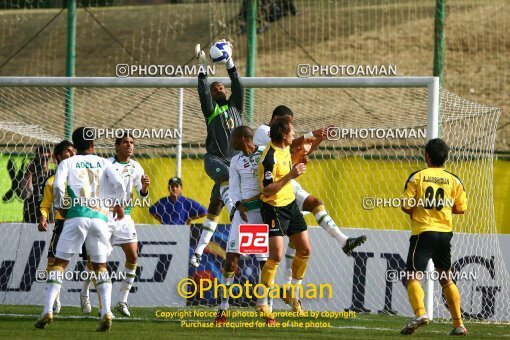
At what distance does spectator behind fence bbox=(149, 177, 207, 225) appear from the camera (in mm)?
15477

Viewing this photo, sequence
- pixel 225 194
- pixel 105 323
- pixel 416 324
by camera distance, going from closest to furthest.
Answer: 1. pixel 105 323
2. pixel 416 324
3. pixel 225 194

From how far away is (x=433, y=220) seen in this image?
439 inches

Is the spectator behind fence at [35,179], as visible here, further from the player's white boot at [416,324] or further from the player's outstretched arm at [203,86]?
the player's white boot at [416,324]

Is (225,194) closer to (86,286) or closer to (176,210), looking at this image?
(86,286)

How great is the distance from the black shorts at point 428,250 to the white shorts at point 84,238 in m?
3.35

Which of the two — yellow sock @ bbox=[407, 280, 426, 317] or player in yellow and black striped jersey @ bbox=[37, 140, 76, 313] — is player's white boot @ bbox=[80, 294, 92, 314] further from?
yellow sock @ bbox=[407, 280, 426, 317]

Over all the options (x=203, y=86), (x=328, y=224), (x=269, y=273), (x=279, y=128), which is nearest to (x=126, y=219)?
(x=203, y=86)

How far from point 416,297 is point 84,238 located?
364 centimetres

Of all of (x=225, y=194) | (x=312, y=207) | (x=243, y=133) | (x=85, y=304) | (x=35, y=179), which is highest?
(x=243, y=133)

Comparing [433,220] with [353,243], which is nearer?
[433,220]

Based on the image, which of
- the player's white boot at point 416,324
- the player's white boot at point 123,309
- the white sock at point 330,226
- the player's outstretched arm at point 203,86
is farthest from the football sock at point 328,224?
the player's white boot at point 123,309

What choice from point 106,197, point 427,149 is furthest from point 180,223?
point 427,149

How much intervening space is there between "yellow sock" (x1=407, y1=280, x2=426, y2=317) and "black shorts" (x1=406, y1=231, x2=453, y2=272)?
17 cm

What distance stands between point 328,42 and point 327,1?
78.5 inches
